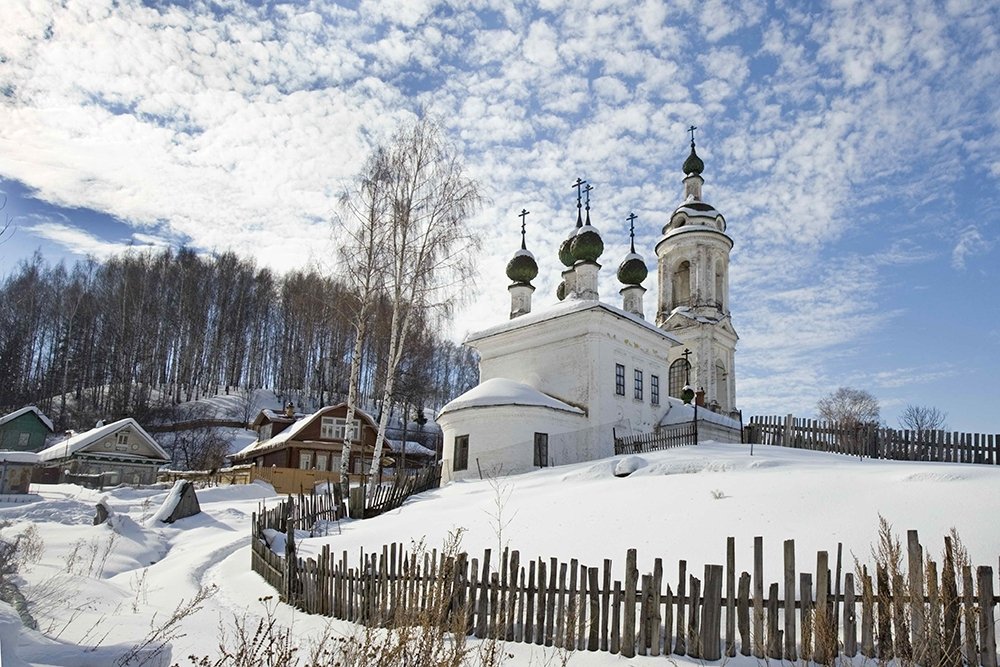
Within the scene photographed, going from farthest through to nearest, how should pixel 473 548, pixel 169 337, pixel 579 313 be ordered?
pixel 169 337 < pixel 579 313 < pixel 473 548

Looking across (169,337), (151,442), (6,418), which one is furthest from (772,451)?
(169,337)

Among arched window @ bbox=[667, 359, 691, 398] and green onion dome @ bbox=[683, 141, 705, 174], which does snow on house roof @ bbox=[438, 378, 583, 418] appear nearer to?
arched window @ bbox=[667, 359, 691, 398]

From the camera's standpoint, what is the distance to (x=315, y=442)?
4053 cm

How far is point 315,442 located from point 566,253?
18483 mm

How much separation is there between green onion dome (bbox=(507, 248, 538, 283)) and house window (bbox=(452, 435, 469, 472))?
9643 mm

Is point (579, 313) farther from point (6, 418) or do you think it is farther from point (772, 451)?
point (6, 418)

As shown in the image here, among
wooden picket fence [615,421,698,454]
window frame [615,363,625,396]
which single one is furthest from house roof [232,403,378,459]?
wooden picket fence [615,421,698,454]

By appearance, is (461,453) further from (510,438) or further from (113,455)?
(113,455)

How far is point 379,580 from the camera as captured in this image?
8.57 m

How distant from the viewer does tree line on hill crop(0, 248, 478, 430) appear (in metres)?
54.8

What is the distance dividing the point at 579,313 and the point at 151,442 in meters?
25.8

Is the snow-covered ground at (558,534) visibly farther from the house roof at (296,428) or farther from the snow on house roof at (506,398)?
the house roof at (296,428)

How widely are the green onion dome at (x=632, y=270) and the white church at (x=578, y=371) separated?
5 centimetres

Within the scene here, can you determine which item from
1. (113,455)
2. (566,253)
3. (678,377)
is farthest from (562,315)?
(113,455)
